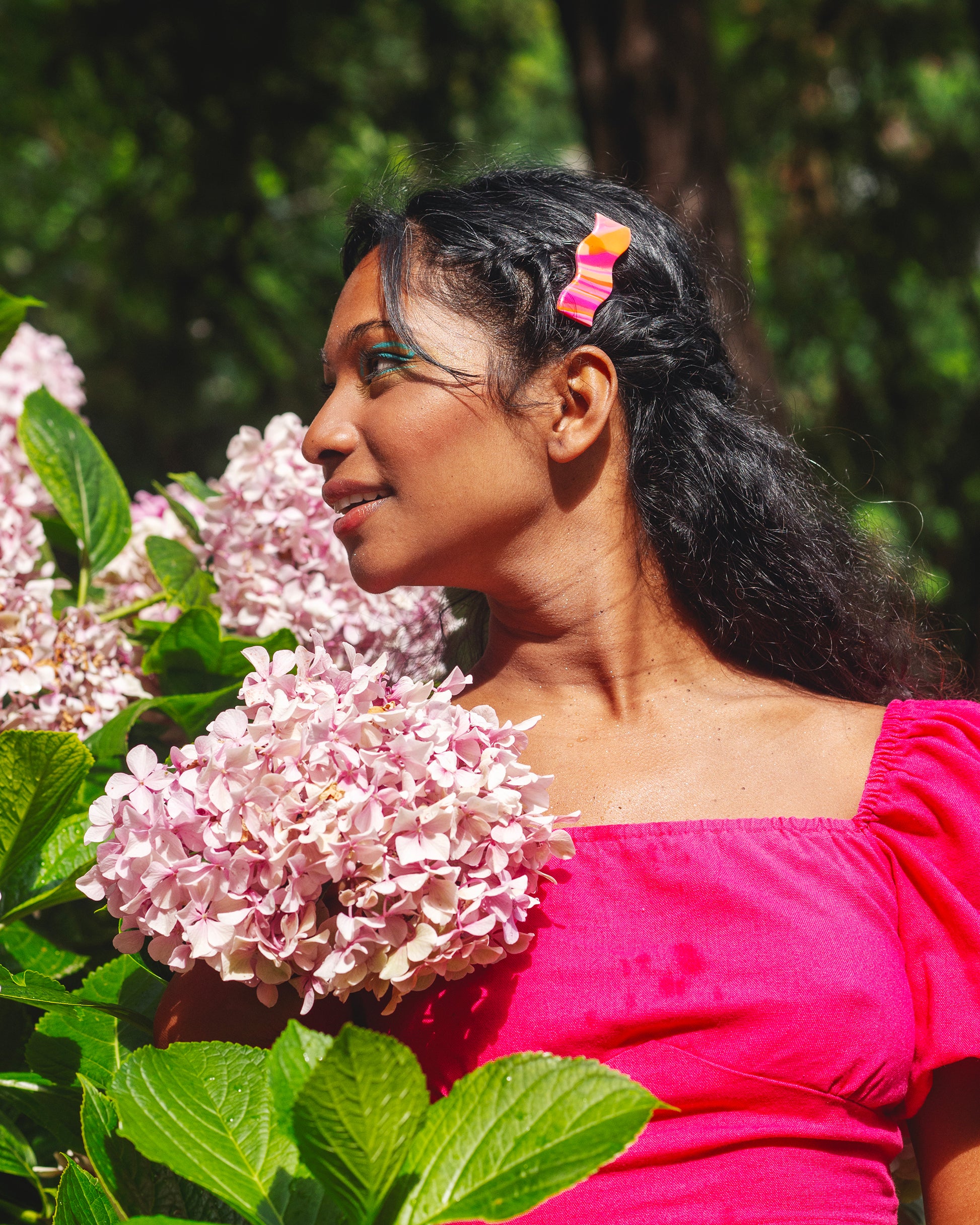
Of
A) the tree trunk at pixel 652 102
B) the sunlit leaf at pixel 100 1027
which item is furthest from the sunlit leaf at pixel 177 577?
the tree trunk at pixel 652 102

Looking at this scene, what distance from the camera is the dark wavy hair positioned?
59.2 inches

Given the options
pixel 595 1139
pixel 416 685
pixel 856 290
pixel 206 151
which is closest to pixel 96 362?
pixel 206 151

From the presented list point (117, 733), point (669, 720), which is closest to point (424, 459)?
point (669, 720)

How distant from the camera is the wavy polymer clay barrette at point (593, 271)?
1.51 metres

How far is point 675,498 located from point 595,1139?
0.99 m

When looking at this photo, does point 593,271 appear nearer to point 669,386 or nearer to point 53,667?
point 669,386

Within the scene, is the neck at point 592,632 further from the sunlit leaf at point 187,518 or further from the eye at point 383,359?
the sunlit leaf at point 187,518

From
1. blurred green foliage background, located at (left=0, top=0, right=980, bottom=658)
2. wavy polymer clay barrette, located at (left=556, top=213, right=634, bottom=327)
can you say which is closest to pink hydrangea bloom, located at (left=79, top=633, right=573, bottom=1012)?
wavy polymer clay barrette, located at (left=556, top=213, right=634, bottom=327)

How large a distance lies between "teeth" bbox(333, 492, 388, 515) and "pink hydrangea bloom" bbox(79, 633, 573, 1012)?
335 millimetres

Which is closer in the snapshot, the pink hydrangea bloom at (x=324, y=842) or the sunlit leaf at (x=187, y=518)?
the pink hydrangea bloom at (x=324, y=842)

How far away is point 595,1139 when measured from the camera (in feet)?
2.52

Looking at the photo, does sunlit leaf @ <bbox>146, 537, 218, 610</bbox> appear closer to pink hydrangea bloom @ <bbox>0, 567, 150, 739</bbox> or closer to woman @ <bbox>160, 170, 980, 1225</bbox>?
pink hydrangea bloom @ <bbox>0, 567, 150, 739</bbox>

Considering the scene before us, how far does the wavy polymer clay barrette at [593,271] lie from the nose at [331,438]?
1.01 feet

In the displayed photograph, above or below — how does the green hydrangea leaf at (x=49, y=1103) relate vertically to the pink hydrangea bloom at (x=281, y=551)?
below
